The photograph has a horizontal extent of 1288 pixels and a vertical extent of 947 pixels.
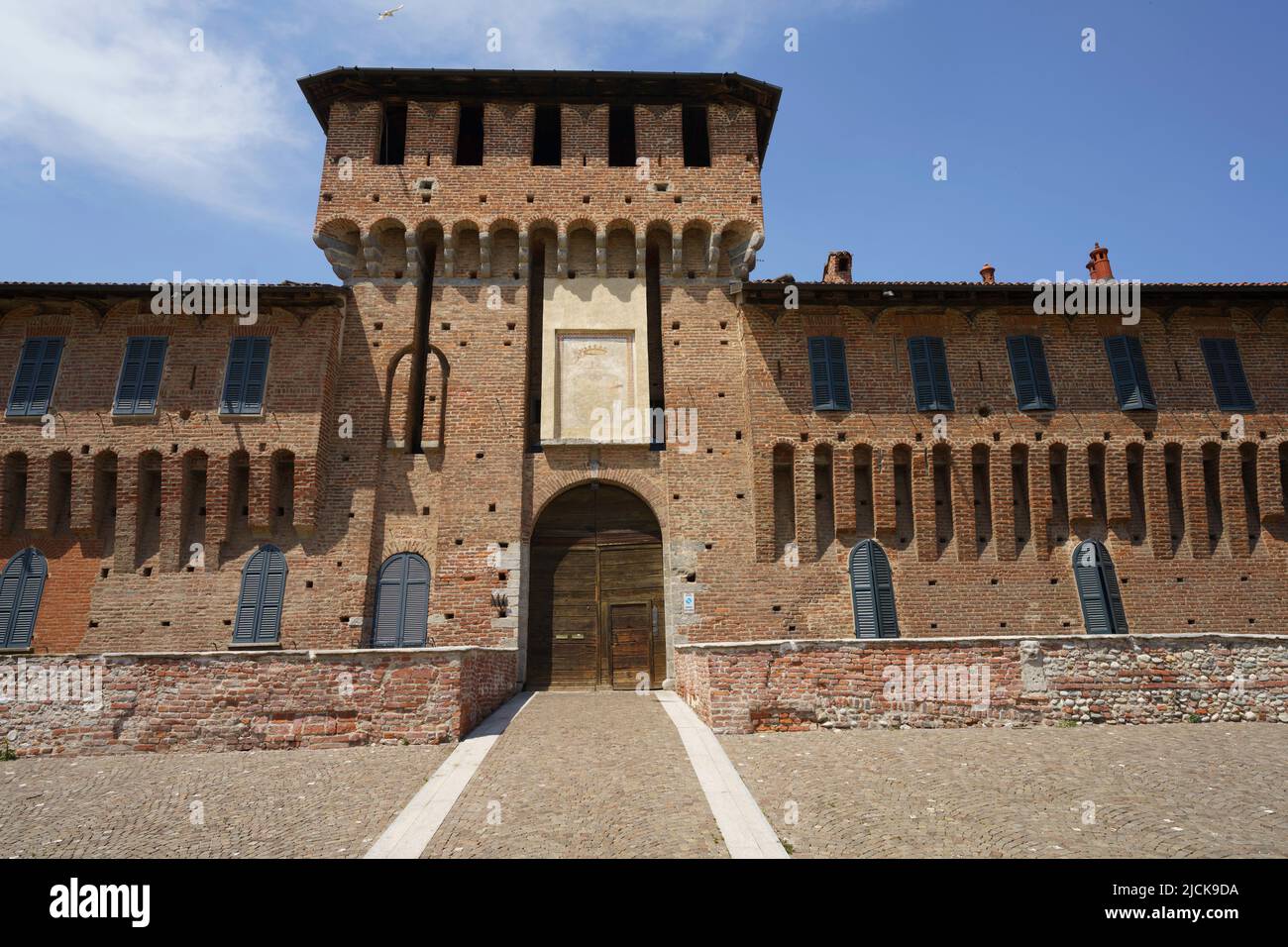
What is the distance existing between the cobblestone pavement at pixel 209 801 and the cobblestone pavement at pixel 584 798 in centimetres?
92

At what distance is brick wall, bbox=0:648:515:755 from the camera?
10711mm

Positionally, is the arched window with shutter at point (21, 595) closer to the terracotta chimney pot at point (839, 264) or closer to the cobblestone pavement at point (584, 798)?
the cobblestone pavement at point (584, 798)

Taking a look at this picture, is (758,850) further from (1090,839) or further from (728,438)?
(728,438)

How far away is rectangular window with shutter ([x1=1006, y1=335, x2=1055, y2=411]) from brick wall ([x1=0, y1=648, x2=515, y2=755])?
1439 centimetres

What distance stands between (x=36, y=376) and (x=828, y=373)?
18488 millimetres

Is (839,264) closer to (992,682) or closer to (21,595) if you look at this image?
(992,682)

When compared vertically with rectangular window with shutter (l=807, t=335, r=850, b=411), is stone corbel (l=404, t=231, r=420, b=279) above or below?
above

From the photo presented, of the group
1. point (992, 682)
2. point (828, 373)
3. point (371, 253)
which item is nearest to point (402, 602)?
point (371, 253)

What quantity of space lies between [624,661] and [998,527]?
9.14 metres

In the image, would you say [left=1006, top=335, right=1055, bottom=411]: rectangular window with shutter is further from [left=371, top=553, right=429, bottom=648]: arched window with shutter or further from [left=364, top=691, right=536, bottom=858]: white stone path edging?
[left=371, top=553, right=429, bottom=648]: arched window with shutter

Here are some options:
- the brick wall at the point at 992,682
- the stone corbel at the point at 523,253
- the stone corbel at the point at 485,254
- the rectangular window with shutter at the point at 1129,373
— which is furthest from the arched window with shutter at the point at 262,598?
the rectangular window with shutter at the point at 1129,373

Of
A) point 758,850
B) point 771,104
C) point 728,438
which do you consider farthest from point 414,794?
point 771,104

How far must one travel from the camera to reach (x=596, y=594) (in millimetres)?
17188

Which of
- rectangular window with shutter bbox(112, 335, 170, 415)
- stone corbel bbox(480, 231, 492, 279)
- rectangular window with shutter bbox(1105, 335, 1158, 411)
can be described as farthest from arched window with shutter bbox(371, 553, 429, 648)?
rectangular window with shutter bbox(1105, 335, 1158, 411)
